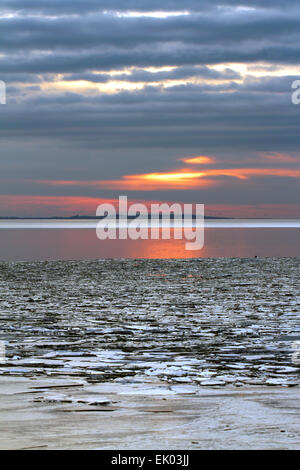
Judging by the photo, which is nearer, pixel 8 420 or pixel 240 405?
pixel 8 420

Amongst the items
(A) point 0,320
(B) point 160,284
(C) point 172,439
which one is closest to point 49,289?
(B) point 160,284

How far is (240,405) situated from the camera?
562 centimetres

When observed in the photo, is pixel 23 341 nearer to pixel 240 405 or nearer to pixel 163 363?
pixel 163 363

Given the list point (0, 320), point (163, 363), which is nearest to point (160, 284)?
point (0, 320)

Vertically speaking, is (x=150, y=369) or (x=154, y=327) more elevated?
(x=154, y=327)

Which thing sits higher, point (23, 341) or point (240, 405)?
point (23, 341)

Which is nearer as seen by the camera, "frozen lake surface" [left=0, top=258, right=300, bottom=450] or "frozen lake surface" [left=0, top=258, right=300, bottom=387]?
"frozen lake surface" [left=0, top=258, right=300, bottom=450]

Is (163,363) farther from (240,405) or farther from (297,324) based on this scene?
(297,324)

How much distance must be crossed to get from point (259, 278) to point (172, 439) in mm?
13740

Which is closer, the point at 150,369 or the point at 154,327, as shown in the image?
the point at 150,369

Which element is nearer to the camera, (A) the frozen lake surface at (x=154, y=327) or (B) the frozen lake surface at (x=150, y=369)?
(B) the frozen lake surface at (x=150, y=369)
